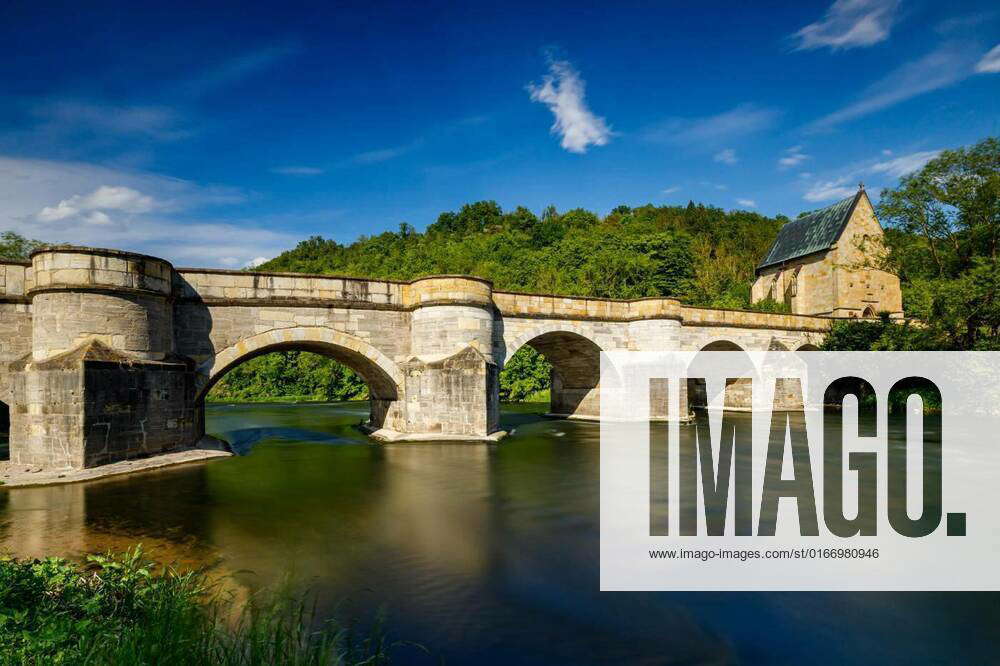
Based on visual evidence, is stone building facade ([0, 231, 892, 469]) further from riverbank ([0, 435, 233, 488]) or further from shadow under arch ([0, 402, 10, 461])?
shadow under arch ([0, 402, 10, 461])

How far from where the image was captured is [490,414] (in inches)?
650

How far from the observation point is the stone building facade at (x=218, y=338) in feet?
34.7

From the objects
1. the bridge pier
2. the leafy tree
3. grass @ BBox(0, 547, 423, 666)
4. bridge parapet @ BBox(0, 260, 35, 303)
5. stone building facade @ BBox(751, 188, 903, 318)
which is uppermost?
stone building facade @ BBox(751, 188, 903, 318)

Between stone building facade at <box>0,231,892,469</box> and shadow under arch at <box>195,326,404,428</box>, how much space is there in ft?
0.13

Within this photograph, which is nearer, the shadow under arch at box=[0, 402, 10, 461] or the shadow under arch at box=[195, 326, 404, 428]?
the shadow under arch at box=[195, 326, 404, 428]

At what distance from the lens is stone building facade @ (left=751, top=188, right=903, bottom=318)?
33531 mm

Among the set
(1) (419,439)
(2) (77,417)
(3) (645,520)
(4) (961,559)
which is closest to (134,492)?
(2) (77,417)

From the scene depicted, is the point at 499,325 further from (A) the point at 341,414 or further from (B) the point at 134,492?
(A) the point at 341,414

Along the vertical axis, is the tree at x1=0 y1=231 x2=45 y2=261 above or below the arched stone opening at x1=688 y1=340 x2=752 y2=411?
above

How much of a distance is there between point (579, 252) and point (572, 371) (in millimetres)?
26494

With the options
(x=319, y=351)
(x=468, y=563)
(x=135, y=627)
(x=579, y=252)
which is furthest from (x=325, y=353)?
(x=579, y=252)

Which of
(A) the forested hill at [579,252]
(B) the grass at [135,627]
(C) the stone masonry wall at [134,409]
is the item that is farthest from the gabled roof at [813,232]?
(B) the grass at [135,627]

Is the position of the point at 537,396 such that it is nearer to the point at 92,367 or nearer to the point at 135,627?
the point at 92,367

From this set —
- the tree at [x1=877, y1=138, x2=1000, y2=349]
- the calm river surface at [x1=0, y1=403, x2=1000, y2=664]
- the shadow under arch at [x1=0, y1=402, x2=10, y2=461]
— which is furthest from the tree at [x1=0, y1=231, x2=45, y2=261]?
the tree at [x1=877, y1=138, x2=1000, y2=349]
